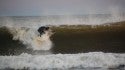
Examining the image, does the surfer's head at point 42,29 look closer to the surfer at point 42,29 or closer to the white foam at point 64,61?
the surfer at point 42,29

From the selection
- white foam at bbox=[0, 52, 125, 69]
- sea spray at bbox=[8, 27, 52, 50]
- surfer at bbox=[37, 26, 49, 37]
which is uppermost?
surfer at bbox=[37, 26, 49, 37]

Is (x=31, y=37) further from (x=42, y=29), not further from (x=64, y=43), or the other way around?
(x=64, y=43)

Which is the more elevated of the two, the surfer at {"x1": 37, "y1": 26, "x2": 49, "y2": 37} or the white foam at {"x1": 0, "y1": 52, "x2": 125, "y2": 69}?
the surfer at {"x1": 37, "y1": 26, "x2": 49, "y2": 37}

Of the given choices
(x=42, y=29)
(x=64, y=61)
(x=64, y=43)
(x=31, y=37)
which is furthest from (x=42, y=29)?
(x=64, y=61)

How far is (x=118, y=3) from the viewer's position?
7.59ft

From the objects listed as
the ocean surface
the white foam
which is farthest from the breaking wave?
the white foam

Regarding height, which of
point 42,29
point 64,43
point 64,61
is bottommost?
point 64,61

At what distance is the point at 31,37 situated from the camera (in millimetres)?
2350

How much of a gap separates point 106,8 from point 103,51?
1.33ft

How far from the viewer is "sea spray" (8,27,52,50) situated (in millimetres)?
2336

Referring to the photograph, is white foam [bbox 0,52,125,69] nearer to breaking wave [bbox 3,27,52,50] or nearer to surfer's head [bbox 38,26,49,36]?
breaking wave [bbox 3,27,52,50]

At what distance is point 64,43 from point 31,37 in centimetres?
32

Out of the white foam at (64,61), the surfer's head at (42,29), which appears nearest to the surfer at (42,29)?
the surfer's head at (42,29)

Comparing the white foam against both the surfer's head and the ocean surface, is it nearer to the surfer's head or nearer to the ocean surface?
the ocean surface
